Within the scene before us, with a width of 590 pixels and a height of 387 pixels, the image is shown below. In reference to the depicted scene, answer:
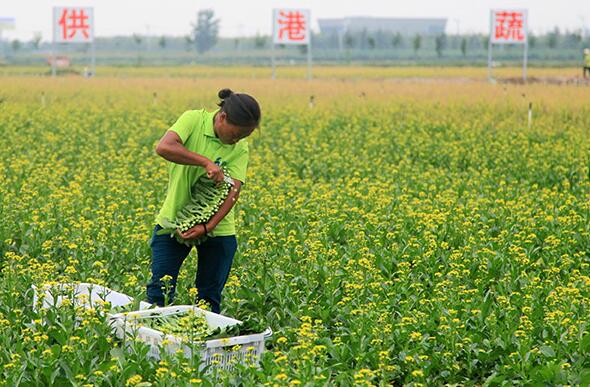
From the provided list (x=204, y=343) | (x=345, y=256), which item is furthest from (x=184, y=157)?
(x=345, y=256)

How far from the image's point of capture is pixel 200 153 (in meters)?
6.49

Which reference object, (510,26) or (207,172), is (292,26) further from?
(207,172)

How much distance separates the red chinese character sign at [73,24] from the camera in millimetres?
46688

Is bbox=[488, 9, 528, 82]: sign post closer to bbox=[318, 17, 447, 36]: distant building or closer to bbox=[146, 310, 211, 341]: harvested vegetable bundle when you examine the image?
bbox=[146, 310, 211, 341]: harvested vegetable bundle

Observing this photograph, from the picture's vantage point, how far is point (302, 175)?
53.4 feet

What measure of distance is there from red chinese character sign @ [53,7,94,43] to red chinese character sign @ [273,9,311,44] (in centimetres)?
839

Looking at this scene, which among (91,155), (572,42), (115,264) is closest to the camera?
(115,264)

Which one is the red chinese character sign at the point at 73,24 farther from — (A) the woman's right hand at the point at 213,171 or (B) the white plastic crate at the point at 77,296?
(A) the woman's right hand at the point at 213,171

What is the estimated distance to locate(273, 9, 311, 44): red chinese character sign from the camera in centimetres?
4447

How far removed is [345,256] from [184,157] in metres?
2.97

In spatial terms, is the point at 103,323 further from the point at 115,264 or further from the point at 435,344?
the point at 115,264

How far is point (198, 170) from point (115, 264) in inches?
110

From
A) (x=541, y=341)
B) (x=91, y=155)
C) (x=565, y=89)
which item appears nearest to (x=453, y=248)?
(x=541, y=341)

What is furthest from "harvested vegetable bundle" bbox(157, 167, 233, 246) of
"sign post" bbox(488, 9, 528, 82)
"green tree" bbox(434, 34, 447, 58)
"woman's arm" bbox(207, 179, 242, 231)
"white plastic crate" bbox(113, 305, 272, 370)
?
"green tree" bbox(434, 34, 447, 58)
